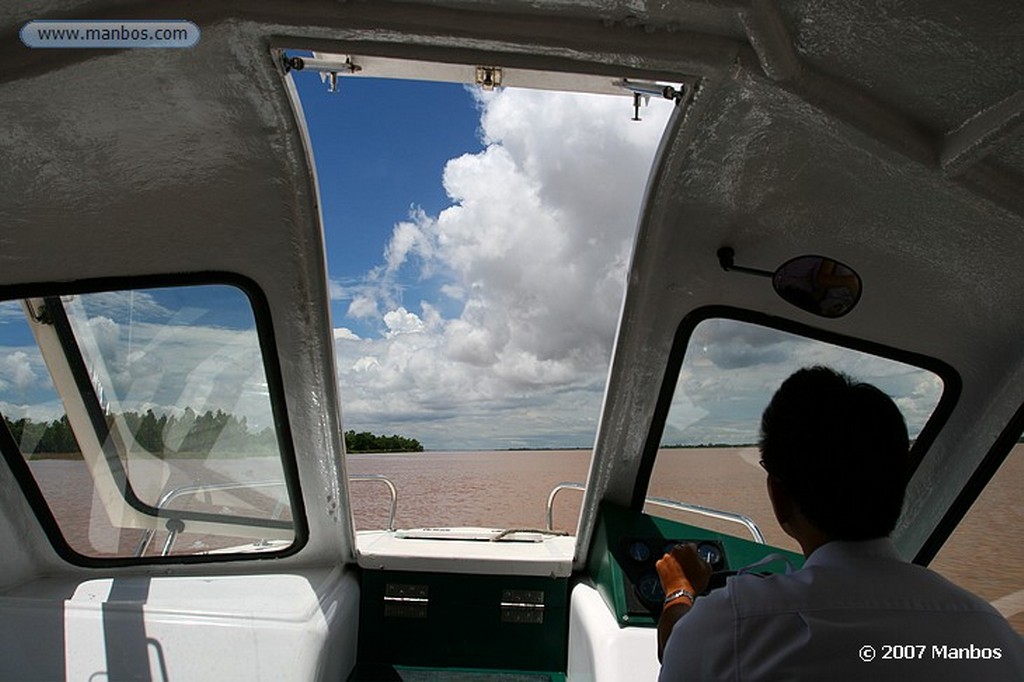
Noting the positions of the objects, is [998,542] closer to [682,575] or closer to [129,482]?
[682,575]

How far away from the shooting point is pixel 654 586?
2.86m

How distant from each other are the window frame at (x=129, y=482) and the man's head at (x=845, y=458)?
1.99 meters

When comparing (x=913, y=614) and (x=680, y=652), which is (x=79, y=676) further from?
(x=913, y=614)

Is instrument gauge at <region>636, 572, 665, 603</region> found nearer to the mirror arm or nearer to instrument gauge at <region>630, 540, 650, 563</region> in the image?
instrument gauge at <region>630, 540, 650, 563</region>

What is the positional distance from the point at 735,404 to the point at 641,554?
741mm

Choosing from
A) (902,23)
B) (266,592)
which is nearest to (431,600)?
(266,592)

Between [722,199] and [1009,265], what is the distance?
91cm

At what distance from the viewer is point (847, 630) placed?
1.01 meters

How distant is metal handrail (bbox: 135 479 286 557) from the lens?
119 inches

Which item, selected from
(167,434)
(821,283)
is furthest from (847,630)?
(167,434)

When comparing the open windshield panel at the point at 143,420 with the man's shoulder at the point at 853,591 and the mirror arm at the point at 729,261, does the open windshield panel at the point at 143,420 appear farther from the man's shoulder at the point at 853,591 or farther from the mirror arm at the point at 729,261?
the man's shoulder at the point at 853,591

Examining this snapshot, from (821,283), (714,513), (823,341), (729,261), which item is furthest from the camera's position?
(714,513)

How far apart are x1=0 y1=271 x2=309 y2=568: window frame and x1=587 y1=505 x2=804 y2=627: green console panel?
1350 millimetres

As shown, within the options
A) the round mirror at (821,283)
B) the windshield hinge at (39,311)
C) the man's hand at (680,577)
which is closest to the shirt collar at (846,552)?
the man's hand at (680,577)
